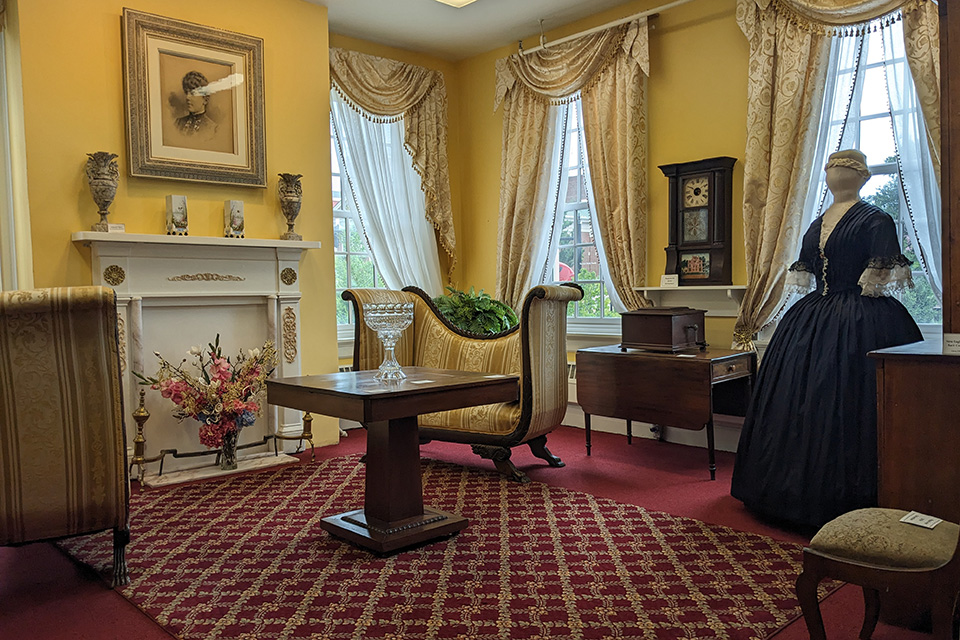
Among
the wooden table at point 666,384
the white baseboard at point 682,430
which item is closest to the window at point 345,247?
the white baseboard at point 682,430

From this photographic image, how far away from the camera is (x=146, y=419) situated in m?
3.87

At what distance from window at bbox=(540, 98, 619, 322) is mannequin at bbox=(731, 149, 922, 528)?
209 cm

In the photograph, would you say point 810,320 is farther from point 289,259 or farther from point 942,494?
point 289,259

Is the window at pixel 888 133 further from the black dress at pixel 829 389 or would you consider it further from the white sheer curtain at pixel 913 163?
the black dress at pixel 829 389

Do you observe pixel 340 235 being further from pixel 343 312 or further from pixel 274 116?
pixel 274 116

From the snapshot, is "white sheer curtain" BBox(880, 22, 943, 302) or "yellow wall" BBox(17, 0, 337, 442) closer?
"white sheer curtain" BBox(880, 22, 943, 302)

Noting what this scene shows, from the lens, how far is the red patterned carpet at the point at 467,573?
215 centimetres

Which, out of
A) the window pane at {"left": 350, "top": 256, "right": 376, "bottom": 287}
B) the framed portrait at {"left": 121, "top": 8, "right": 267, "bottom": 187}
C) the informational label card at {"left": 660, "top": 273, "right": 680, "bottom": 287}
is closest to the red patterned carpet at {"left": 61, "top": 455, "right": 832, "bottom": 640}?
the informational label card at {"left": 660, "top": 273, "right": 680, "bottom": 287}

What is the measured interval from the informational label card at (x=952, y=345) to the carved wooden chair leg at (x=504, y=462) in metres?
2.14

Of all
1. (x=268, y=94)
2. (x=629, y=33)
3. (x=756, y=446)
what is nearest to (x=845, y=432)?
(x=756, y=446)

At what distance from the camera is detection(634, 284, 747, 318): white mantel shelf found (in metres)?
4.33

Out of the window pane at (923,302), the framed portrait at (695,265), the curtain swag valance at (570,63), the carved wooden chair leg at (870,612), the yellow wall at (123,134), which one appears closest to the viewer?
the carved wooden chair leg at (870,612)

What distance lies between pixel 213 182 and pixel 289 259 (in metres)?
0.63

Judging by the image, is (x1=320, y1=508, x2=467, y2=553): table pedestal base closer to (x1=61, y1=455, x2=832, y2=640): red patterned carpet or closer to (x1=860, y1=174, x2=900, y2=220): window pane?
(x1=61, y1=455, x2=832, y2=640): red patterned carpet
